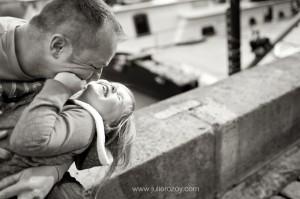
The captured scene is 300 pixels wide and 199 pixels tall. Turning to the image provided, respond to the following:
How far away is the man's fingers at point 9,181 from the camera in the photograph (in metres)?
1.04

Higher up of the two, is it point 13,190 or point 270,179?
point 13,190

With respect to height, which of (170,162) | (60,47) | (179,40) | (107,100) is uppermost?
(60,47)

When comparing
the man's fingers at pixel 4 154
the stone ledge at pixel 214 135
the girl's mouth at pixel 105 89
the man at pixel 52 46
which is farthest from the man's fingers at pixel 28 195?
the stone ledge at pixel 214 135

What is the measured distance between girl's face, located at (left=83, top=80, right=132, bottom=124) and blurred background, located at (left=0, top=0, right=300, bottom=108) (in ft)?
16.9

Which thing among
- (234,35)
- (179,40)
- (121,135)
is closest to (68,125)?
(121,135)

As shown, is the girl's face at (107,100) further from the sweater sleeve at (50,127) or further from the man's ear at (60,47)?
the man's ear at (60,47)

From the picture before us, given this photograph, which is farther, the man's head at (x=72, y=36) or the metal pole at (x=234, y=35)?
the metal pole at (x=234, y=35)

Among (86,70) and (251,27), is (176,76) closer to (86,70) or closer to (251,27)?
(86,70)

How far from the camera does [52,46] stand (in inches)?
38.5

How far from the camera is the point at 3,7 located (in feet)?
8.49

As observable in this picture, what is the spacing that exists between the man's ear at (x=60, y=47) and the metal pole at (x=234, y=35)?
224 cm

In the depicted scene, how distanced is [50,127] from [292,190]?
1930mm

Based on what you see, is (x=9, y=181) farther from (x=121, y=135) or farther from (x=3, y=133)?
(x=121, y=135)

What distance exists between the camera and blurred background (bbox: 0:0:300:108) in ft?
23.5
